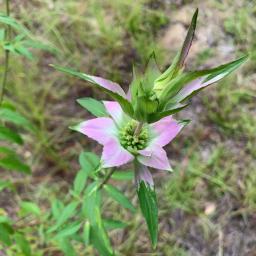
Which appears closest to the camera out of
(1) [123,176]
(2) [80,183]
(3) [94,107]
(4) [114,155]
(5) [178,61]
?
(5) [178,61]

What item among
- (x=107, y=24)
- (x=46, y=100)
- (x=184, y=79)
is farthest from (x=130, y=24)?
(x=184, y=79)

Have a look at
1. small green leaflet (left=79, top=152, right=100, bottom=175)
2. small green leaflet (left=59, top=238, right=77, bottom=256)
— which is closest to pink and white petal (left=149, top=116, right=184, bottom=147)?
small green leaflet (left=79, top=152, right=100, bottom=175)

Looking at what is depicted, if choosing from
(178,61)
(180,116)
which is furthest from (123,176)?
(180,116)

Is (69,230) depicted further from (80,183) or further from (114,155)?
(114,155)

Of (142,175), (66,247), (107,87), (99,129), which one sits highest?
(107,87)

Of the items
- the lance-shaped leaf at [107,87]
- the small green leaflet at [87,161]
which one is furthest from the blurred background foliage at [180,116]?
the lance-shaped leaf at [107,87]

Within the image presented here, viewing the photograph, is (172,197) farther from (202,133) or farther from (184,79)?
(184,79)

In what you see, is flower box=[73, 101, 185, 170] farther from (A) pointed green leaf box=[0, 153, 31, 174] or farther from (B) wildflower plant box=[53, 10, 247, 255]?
(A) pointed green leaf box=[0, 153, 31, 174]
